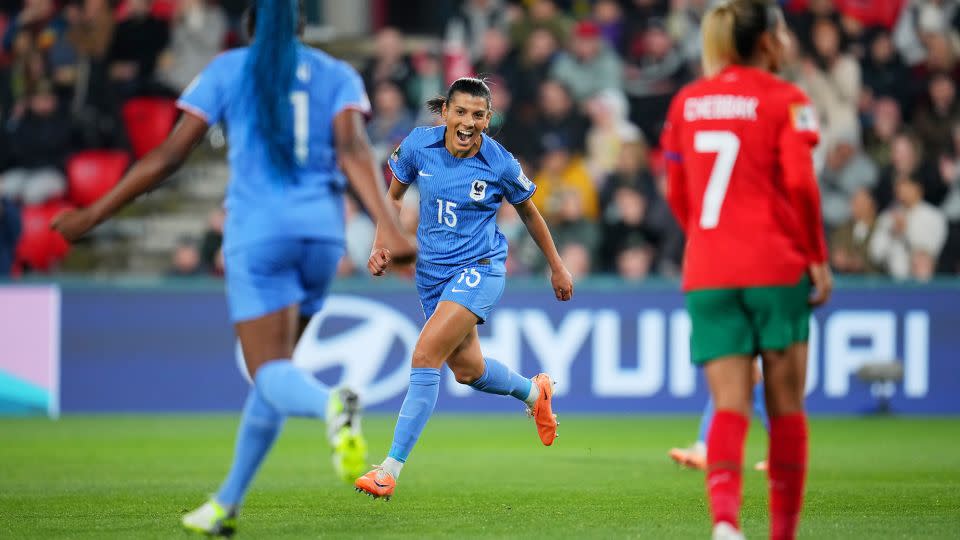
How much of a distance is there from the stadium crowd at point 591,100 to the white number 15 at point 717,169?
10.6 metres

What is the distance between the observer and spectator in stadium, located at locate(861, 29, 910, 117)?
1814 centimetres

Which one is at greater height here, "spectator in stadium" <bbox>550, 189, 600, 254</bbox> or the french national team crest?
the french national team crest

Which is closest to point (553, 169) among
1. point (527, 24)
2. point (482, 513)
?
point (527, 24)

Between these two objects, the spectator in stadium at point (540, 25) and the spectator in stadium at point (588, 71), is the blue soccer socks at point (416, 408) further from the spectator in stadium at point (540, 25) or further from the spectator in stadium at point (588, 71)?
the spectator in stadium at point (540, 25)

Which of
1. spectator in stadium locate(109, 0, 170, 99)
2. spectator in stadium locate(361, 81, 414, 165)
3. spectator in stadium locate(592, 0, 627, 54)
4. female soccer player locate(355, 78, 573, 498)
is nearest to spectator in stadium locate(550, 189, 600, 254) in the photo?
spectator in stadium locate(361, 81, 414, 165)

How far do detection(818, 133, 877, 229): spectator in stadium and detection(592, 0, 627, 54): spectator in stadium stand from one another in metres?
3.34

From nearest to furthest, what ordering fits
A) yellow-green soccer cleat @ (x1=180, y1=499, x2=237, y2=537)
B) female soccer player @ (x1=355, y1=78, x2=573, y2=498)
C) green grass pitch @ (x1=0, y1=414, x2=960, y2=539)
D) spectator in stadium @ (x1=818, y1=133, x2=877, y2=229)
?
yellow-green soccer cleat @ (x1=180, y1=499, x2=237, y2=537), green grass pitch @ (x1=0, y1=414, x2=960, y2=539), female soccer player @ (x1=355, y1=78, x2=573, y2=498), spectator in stadium @ (x1=818, y1=133, x2=877, y2=229)

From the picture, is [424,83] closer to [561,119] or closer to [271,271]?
[561,119]

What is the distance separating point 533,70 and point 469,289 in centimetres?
1052

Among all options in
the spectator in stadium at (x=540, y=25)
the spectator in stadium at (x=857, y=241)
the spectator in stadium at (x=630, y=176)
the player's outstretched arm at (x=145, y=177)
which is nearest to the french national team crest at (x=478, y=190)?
the player's outstretched arm at (x=145, y=177)

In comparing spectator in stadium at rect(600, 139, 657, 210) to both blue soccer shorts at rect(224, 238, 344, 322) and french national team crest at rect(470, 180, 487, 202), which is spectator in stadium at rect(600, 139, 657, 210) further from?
blue soccer shorts at rect(224, 238, 344, 322)

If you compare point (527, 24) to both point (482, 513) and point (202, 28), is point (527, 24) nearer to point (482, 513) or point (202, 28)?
point (202, 28)

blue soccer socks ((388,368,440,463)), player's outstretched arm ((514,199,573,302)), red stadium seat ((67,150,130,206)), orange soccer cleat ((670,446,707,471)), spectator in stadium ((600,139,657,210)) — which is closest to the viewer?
blue soccer socks ((388,368,440,463))

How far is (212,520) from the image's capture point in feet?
19.3
